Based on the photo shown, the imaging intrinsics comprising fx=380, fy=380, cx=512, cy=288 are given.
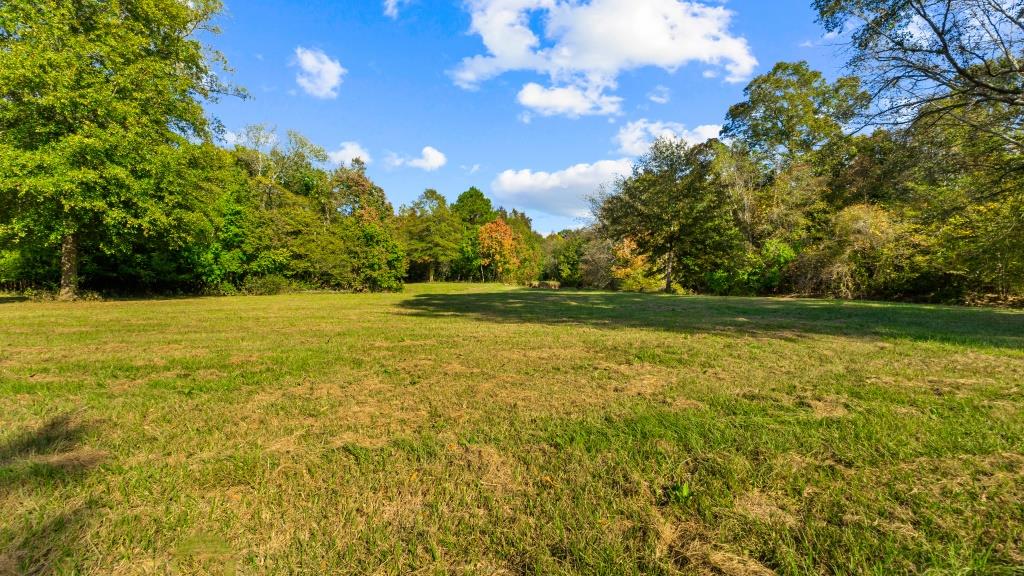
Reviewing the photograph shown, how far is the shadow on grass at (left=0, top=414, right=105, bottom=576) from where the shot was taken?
1.63 m

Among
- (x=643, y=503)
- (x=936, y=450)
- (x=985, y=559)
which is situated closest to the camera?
(x=985, y=559)

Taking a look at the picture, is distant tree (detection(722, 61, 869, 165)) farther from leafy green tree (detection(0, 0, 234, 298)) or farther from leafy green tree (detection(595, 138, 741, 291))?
leafy green tree (detection(0, 0, 234, 298))

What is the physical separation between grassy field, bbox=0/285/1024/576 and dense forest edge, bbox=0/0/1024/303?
827 centimetres

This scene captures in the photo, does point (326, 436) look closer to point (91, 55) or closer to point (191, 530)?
point (191, 530)

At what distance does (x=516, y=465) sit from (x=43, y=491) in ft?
8.64

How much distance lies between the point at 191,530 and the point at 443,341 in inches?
186

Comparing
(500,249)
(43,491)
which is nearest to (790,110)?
(500,249)

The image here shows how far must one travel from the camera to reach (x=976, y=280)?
49.3ft

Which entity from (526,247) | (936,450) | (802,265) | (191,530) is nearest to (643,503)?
(936,450)

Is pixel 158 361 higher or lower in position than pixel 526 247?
lower

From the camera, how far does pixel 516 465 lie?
2385 mm

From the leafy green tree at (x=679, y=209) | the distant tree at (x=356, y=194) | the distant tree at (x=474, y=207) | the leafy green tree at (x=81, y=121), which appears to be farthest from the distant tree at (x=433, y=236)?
the leafy green tree at (x=81, y=121)

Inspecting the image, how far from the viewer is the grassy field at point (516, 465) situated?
5.39 feet

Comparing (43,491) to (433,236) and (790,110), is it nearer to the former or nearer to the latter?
(790,110)
